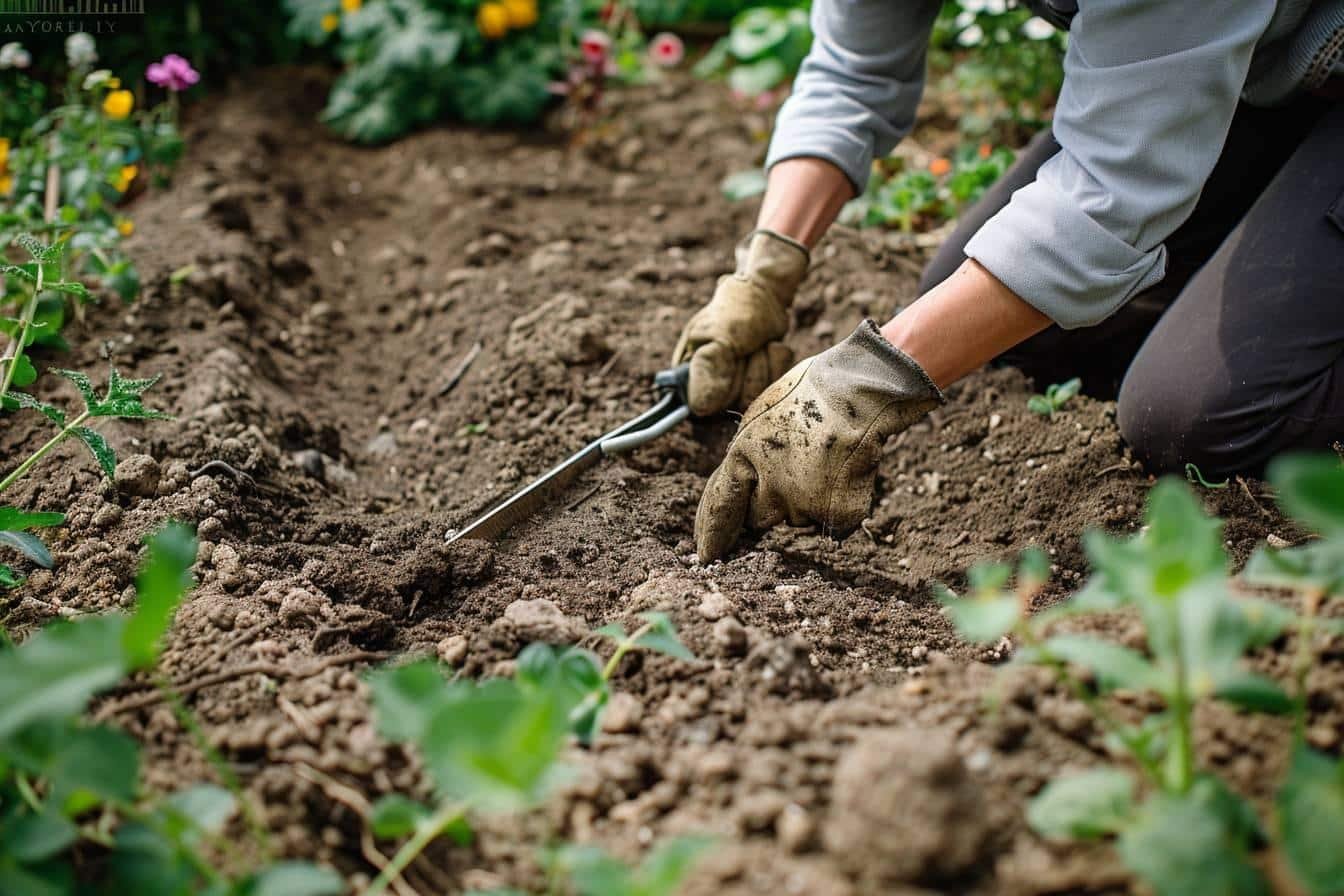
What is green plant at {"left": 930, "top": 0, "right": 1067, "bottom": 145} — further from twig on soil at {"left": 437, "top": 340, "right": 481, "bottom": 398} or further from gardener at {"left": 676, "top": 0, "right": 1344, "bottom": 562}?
twig on soil at {"left": 437, "top": 340, "right": 481, "bottom": 398}

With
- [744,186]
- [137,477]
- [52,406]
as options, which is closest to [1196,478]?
[744,186]

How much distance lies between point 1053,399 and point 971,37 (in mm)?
1754

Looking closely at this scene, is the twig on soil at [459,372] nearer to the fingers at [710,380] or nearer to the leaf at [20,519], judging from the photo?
the fingers at [710,380]

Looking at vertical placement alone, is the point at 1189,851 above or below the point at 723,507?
above

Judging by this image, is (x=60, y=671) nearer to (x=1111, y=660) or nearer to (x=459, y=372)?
(x=1111, y=660)

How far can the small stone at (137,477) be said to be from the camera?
175 centimetres

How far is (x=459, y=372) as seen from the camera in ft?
8.02

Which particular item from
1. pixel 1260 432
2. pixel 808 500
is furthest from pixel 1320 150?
pixel 808 500

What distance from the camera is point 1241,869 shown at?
0.79 meters

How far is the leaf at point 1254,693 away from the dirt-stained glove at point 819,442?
0.81 m

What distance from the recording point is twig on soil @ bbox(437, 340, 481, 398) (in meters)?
2.42

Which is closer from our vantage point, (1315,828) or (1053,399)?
(1315,828)

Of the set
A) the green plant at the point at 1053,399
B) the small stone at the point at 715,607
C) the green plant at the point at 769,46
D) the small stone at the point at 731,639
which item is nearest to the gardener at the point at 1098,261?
the green plant at the point at 1053,399

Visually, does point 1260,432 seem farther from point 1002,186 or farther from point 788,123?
point 788,123
